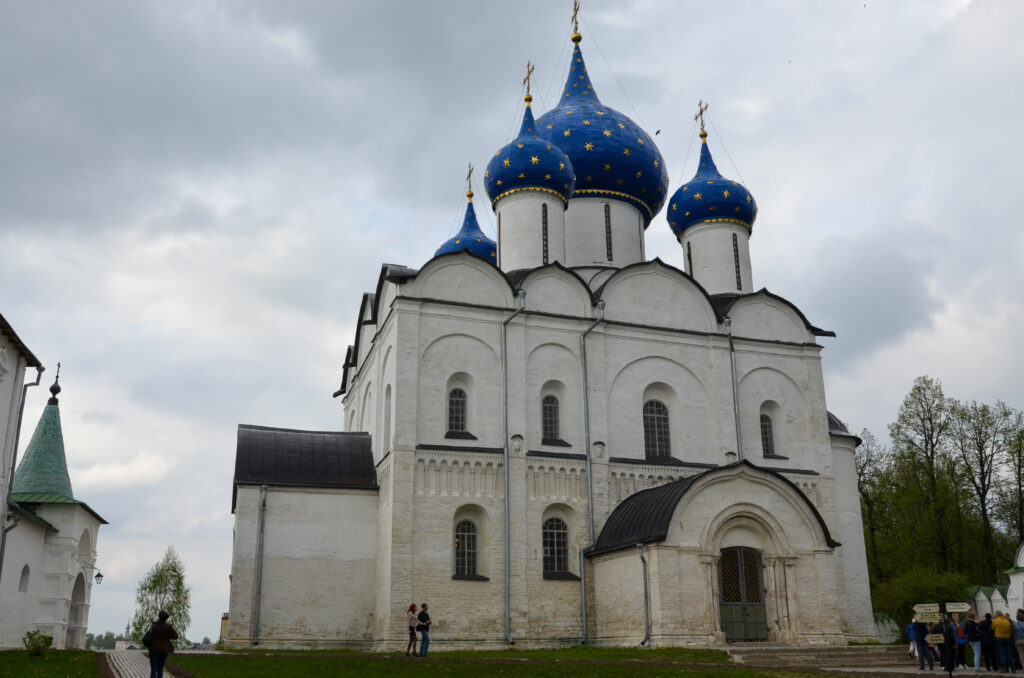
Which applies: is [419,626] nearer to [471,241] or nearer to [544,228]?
[544,228]

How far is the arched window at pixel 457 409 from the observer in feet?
61.7

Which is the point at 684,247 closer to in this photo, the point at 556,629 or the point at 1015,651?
the point at 556,629

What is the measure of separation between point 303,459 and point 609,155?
11.1 m

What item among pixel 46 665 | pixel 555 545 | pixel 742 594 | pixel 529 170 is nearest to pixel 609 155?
pixel 529 170

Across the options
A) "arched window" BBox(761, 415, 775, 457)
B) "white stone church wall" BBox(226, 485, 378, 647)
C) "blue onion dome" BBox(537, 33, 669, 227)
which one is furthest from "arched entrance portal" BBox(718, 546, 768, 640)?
"blue onion dome" BBox(537, 33, 669, 227)

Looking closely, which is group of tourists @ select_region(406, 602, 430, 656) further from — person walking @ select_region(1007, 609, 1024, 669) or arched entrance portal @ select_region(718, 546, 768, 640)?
person walking @ select_region(1007, 609, 1024, 669)

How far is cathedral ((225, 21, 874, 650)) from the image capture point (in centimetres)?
→ 1730

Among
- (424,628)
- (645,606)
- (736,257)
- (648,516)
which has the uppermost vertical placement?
(736,257)

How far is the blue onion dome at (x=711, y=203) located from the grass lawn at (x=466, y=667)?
479 inches

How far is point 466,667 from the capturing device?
12.5 m

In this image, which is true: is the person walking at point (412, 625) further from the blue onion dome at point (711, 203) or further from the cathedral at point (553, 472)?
the blue onion dome at point (711, 203)

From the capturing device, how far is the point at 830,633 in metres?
17.3

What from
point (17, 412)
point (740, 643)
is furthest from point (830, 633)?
point (17, 412)

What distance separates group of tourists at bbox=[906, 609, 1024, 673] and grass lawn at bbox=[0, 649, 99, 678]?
11139 millimetres
